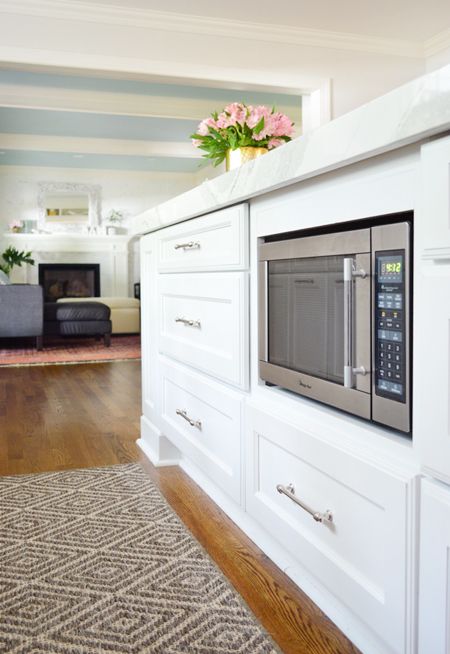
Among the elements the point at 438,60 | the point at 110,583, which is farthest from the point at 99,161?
the point at 110,583

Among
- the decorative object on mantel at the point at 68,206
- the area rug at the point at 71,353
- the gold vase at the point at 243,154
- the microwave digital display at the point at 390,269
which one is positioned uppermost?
the decorative object on mantel at the point at 68,206

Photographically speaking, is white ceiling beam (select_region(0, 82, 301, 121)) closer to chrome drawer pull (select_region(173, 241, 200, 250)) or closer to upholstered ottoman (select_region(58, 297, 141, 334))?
upholstered ottoman (select_region(58, 297, 141, 334))

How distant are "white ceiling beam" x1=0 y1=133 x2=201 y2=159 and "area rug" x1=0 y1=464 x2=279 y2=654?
785cm

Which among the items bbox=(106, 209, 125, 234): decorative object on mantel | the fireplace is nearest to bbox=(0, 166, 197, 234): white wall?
bbox=(106, 209, 125, 234): decorative object on mantel

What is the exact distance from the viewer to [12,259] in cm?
1023

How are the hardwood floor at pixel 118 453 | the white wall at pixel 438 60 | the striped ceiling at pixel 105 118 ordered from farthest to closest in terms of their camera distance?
the striped ceiling at pixel 105 118 < the white wall at pixel 438 60 < the hardwood floor at pixel 118 453

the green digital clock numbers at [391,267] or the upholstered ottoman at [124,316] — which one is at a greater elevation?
the green digital clock numbers at [391,267]

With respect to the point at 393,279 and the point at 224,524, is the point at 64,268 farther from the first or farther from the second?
the point at 393,279

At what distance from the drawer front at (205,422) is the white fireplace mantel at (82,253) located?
8902 millimetres

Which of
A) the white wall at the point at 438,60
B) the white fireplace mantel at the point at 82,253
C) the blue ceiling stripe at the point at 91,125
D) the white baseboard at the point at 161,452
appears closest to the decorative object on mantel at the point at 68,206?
the white fireplace mantel at the point at 82,253

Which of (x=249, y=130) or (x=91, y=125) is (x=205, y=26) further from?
(x=249, y=130)

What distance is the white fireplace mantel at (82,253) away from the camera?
1062cm

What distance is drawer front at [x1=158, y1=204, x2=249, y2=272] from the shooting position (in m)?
1.55

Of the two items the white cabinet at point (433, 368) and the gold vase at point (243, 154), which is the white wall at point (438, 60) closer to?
the gold vase at point (243, 154)
